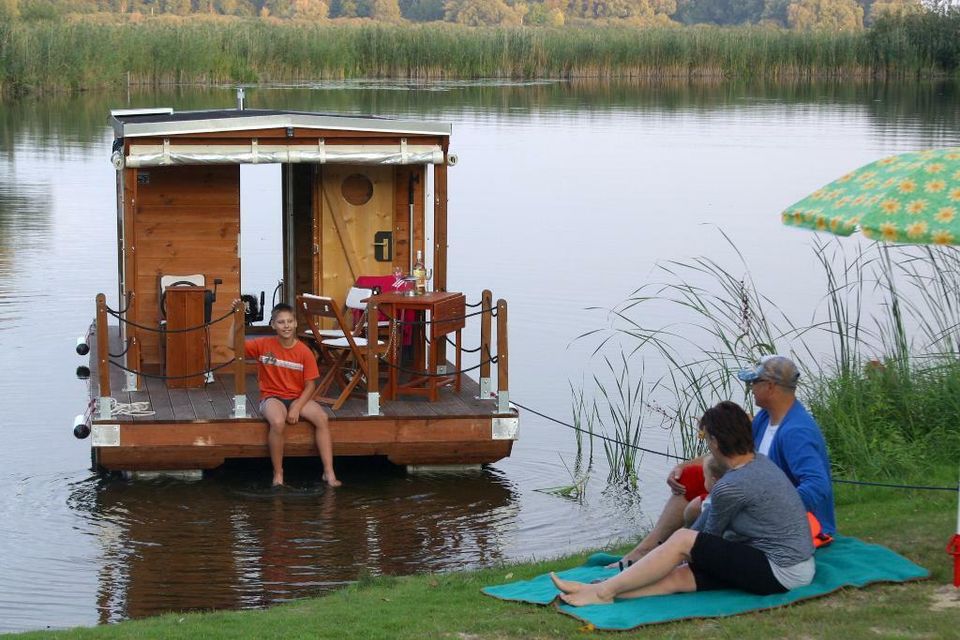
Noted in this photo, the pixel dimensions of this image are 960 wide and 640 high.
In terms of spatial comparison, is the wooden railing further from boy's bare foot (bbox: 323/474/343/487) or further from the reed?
the reed

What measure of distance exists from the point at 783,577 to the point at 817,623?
0.35m

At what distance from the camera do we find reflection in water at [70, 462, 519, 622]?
859 centimetres

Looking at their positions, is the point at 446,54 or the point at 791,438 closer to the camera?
the point at 791,438

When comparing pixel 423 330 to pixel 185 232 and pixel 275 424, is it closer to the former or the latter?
pixel 275 424

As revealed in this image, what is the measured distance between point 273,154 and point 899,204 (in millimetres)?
5579

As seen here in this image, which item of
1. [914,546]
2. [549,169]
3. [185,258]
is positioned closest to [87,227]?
[549,169]

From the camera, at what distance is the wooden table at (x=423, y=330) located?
10680 millimetres

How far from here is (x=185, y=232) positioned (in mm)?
11680

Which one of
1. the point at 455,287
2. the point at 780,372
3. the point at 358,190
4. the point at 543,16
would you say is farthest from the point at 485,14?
the point at 780,372

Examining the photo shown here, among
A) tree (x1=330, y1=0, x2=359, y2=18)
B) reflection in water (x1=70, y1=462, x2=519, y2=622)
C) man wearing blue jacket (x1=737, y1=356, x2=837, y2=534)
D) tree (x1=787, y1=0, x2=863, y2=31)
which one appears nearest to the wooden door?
reflection in water (x1=70, y1=462, x2=519, y2=622)

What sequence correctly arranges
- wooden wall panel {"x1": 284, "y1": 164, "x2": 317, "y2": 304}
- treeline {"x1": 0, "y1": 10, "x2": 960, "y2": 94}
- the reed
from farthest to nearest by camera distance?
treeline {"x1": 0, "y1": 10, "x2": 960, "y2": 94} → the reed → wooden wall panel {"x1": 284, "y1": 164, "x2": 317, "y2": 304}

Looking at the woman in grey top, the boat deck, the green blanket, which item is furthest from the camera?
the boat deck

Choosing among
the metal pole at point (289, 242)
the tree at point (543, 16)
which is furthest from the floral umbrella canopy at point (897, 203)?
the tree at point (543, 16)

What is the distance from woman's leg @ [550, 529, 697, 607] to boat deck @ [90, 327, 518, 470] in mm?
3957
